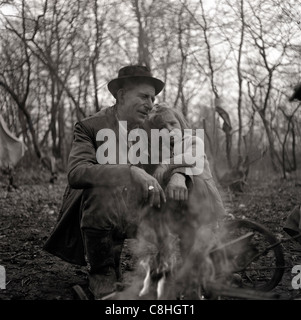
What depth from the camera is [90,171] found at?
2.39 m

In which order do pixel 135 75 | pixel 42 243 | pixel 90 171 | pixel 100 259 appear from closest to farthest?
pixel 90 171, pixel 100 259, pixel 135 75, pixel 42 243

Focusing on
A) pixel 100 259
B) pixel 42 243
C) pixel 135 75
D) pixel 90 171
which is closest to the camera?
pixel 90 171

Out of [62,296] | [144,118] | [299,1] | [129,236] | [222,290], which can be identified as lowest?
[62,296]

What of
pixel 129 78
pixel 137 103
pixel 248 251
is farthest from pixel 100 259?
pixel 129 78

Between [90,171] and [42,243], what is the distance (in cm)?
230

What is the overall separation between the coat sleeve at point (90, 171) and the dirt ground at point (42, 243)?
2.10 ft

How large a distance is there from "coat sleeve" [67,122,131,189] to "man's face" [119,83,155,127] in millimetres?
403

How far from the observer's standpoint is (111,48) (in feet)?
54.9

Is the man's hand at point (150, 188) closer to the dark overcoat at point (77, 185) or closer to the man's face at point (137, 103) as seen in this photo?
the dark overcoat at point (77, 185)

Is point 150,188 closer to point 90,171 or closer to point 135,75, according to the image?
point 90,171

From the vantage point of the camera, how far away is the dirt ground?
2834 millimetres

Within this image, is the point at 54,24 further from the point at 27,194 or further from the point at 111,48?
the point at 27,194
